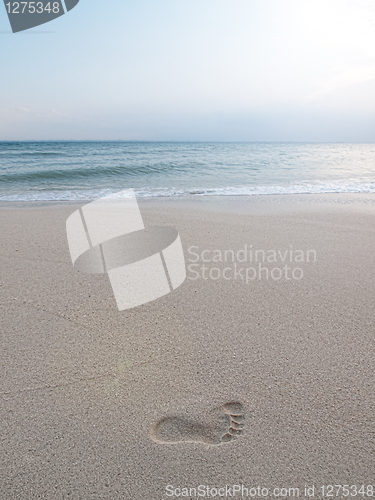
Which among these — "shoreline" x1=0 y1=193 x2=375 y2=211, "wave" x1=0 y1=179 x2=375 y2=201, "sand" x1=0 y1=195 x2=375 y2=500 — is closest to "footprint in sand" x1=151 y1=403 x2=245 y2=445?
"sand" x1=0 y1=195 x2=375 y2=500

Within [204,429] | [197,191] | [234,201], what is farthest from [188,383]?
[197,191]

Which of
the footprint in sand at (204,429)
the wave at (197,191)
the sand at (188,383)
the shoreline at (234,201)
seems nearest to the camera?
the sand at (188,383)

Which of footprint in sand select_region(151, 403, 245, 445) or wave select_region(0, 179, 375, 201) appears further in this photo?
wave select_region(0, 179, 375, 201)

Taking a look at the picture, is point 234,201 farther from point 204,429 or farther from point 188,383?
point 204,429

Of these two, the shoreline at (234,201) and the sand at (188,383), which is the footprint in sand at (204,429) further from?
the shoreline at (234,201)

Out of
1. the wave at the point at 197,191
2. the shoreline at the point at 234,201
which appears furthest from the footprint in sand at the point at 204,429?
the wave at the point at 197,191

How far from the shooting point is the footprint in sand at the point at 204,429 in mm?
1316

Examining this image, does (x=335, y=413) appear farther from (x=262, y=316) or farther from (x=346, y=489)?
(x=262, y=316)

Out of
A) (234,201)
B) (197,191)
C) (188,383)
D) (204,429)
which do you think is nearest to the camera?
(204,429)

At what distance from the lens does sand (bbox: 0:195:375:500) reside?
120cm

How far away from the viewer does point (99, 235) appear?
3.86 m

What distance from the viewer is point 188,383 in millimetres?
1591

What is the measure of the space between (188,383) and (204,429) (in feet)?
0.88

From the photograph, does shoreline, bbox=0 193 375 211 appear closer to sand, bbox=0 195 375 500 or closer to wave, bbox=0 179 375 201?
wave, bbox=0 179 375 201
